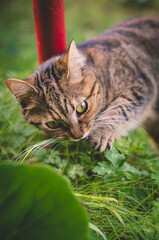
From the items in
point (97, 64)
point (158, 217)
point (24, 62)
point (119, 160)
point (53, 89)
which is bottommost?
point (158, 217)

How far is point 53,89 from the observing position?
1.36 m

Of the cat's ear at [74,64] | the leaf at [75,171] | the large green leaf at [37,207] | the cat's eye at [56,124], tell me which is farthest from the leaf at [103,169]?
the cat's ear at [74,64]

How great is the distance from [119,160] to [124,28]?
146 cm

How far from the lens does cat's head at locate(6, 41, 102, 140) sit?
4.42ft

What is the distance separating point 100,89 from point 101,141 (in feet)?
1.31

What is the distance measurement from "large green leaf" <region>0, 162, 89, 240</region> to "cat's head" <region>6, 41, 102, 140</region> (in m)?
0.57

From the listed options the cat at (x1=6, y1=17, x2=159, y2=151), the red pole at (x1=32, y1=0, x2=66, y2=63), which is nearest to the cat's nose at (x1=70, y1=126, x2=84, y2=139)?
the cat at (x1=6, y1=17, x2=159, y2=151)

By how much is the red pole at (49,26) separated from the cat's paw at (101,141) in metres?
0.74

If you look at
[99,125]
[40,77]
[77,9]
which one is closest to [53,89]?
[40,77]

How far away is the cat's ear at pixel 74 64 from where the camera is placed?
134 cm

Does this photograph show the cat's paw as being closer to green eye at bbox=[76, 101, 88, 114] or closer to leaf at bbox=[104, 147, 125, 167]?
leaf at bbox=[104, 147, 125, 167]

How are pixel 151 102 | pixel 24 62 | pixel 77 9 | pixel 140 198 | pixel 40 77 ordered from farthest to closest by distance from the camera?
pixel 77 9 → pixel 24 62 → pixel 151 102 → pixel 40 77 → pixel 140 198

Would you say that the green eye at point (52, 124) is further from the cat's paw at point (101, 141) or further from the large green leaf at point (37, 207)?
the large green leaf at point (37, 207)

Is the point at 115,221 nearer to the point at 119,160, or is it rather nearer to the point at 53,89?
the point at 119,160
